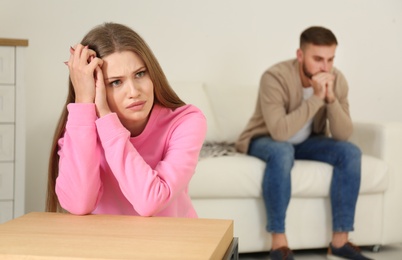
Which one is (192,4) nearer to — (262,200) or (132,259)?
(262,200)

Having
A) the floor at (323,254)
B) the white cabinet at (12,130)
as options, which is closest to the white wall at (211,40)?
the white cabinet at (12,130)

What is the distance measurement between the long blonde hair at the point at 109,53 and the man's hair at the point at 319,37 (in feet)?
5.20

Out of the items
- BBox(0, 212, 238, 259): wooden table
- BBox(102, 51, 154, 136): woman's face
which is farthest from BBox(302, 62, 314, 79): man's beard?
BBox(0, 212, 238, 259): wooden table

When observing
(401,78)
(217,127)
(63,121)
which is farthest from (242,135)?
(63,121)

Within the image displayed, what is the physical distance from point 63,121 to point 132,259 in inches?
25.6

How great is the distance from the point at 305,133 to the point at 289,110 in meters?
0.15

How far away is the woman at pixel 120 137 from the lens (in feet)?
4.38

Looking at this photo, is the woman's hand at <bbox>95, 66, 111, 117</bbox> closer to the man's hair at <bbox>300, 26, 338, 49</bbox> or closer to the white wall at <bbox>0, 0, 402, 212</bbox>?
the man's hair at <bbox>300, 26, 338, 49</bbox>

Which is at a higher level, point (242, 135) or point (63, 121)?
point (63, 121)

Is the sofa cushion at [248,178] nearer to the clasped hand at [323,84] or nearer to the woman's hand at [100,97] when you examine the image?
the clasped hand at [323,84]

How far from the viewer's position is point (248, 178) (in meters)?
2.82

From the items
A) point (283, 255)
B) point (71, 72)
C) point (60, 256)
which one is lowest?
point (283, 255)

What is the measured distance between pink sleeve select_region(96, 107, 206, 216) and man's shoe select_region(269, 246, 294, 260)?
4.60 ft

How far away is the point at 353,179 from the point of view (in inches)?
112
